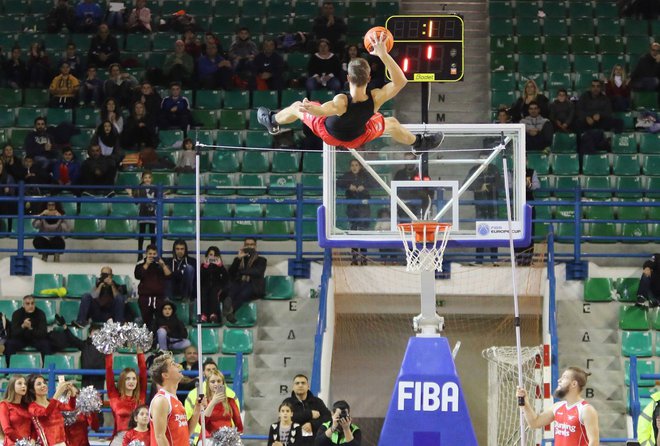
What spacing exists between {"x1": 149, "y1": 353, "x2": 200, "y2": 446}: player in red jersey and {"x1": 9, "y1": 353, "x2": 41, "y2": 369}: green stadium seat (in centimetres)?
576

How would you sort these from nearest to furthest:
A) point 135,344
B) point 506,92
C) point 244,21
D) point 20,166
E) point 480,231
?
point 135,344, point 480,231, point 20,166, point 506,92, point 244,21

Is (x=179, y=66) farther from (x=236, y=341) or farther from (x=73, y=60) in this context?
(x=236, y=341)

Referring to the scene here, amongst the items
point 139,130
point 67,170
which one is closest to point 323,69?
point 139,130

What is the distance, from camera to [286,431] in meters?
13.2

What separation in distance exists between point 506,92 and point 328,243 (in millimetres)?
8052

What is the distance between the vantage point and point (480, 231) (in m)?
13.0

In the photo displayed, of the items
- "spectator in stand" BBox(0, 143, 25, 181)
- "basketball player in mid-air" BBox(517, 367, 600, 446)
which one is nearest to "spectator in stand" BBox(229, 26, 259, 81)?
"spectator in stand" BBox(0, 143, 25, 181)

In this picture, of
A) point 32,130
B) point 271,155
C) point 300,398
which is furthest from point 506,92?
point 300,398

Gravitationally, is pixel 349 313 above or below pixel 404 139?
below

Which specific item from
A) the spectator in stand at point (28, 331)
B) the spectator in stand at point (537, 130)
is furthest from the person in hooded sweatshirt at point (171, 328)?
the spectator in stand at point (537, 130)

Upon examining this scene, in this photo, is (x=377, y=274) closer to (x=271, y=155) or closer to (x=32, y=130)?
(x=271, y=155)

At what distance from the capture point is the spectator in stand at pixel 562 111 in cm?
1936

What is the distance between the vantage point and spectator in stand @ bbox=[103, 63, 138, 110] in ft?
66.3

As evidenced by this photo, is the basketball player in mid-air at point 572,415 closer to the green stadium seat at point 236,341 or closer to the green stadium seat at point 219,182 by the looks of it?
the green stadium seat at point 236,341
